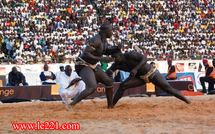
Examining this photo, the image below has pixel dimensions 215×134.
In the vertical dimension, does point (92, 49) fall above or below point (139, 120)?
above

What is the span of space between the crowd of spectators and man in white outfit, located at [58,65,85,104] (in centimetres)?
1370

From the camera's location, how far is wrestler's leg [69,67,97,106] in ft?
32.6

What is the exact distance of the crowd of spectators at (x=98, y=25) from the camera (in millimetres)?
30253

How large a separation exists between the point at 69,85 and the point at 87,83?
2888 mm

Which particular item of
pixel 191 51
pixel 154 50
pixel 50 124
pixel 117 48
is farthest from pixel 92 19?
pixel 50 124

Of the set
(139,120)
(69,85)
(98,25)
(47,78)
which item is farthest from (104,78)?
(98,25)

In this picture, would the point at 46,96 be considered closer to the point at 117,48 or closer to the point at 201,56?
the point at 117,48

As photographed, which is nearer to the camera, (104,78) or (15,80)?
(104,78)

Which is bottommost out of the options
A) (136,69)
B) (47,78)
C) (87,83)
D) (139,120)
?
(47,78)

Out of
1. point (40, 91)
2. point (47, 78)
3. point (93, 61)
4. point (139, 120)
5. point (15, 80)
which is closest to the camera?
point (139, 120)

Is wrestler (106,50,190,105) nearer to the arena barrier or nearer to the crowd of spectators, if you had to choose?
the arena barrier

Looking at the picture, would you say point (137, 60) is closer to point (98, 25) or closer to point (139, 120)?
point (139, 120)

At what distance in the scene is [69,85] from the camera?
42.0 feet

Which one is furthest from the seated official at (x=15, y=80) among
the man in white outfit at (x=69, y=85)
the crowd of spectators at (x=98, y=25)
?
the crowd of spectators at (x=98, y=25)
